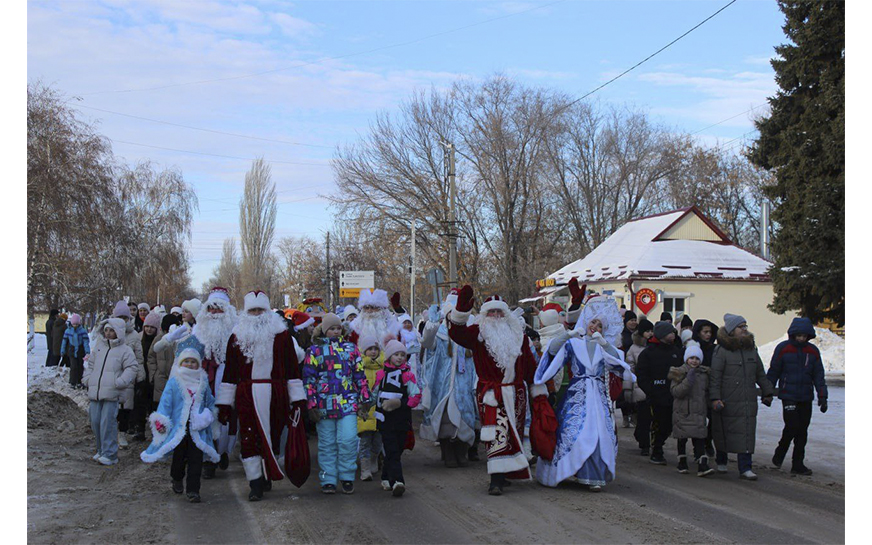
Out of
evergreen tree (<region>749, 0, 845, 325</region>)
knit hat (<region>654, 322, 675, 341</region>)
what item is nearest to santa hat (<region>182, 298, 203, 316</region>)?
knit hat (<region>654, 322, 675, 341</region>)

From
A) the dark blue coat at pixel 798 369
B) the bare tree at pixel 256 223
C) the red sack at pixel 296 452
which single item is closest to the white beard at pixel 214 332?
the red sack at pixel 296 452

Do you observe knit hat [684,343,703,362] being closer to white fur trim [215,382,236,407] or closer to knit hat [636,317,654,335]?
knit hat [636,317,654,335]

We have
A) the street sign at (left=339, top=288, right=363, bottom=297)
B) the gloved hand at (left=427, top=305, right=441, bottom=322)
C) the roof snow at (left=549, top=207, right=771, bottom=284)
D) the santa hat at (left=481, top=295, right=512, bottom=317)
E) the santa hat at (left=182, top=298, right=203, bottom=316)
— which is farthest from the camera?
the street sign at (left=339, top=288, right=363, bottom=297)

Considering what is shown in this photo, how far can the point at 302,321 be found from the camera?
39.3 feet

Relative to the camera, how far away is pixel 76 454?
36.1 ft

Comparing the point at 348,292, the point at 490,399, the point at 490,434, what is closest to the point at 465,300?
the point at 490,399

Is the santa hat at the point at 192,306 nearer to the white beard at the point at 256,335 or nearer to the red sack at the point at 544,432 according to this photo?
the white beard at the point at 256,335

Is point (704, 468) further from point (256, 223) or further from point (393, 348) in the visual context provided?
point (256, 223)

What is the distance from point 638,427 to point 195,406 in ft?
20.1

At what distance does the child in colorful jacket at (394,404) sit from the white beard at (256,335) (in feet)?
3.93

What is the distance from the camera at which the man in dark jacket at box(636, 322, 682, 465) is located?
10562mm

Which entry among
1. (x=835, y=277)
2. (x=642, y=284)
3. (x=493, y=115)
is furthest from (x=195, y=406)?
(x=493, y=115)

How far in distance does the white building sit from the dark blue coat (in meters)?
21.7

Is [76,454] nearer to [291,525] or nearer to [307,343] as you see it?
[307,343]
